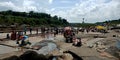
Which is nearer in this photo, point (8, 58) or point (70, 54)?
point (8, 58)

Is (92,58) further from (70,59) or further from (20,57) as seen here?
(20,57)

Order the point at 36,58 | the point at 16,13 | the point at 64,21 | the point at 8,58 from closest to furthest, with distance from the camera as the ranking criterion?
1. the point at 8,58
2. the point at 36,58
3. the point at 16,13
4. the point at 64,21

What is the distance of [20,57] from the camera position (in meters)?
14.9

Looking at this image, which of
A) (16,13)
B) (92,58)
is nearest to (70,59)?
(92,58)

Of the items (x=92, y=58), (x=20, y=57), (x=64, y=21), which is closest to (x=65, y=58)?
(x=92, y=58)

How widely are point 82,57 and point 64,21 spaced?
134 m

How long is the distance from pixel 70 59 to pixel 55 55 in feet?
3.25

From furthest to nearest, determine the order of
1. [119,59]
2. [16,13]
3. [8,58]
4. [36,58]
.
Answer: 1. [16,13]
2. [119,59]
3. [36,58]
4. [8,58]

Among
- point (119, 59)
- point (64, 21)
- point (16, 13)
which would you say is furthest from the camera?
point (64, 21)

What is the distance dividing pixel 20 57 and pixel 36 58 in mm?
962

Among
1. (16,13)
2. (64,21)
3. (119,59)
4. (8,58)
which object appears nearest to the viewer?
(8,58)

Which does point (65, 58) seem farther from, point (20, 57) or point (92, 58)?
point (20, 57)

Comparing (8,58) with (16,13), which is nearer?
(8,58)

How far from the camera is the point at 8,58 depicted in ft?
46.7
